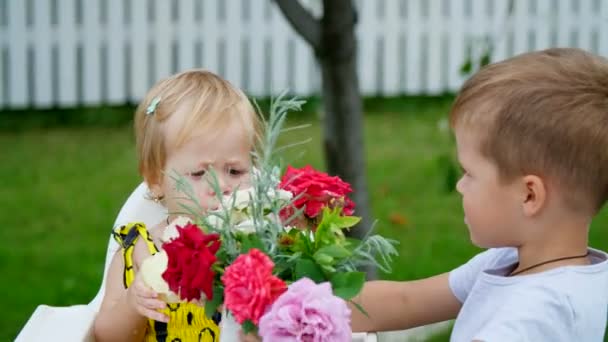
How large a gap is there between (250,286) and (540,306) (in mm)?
470

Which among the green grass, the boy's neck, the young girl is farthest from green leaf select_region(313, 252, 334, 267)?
the green grass

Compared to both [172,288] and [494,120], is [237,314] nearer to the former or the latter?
[172,288]

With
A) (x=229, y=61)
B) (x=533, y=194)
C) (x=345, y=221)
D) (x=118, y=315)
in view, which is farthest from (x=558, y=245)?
(x=229, y=61)

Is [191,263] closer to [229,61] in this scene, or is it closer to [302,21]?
[302,21]

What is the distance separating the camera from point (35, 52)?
7.49 m

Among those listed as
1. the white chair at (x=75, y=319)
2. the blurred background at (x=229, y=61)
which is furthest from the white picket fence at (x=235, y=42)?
the white chair at (x=75, y=319)

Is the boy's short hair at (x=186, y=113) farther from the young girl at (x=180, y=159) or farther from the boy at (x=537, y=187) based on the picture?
the boy at (x=537, y=187)

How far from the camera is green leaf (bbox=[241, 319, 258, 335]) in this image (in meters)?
1.75

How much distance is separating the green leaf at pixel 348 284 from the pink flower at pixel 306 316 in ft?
0.24

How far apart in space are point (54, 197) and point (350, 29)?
2.62m

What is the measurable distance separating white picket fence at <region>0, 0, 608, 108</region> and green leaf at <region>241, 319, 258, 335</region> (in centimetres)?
578

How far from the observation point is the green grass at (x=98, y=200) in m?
4.81

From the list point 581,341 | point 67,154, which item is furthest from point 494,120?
point 67,154

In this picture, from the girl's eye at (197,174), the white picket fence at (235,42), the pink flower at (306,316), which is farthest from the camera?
the white picket fence at (235,42)
